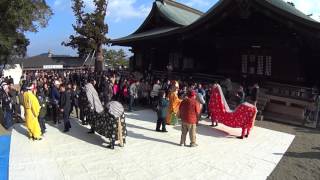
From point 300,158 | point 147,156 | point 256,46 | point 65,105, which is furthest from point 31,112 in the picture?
point 256,46

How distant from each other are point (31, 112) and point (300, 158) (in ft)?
25.8

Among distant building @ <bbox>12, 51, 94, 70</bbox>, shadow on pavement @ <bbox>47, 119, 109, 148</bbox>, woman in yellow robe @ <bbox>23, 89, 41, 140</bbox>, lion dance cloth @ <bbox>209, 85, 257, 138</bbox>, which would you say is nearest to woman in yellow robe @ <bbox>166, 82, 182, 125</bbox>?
lion dance cloth @ <bbox>209, 85, 257, 138</bbox>

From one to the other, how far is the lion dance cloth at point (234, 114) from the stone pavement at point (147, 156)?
0.42 m

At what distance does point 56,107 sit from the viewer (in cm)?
1263

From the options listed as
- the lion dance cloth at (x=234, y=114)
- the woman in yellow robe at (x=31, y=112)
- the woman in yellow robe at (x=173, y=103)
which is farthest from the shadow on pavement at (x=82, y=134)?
the lion dance cloth at (x=234, y=114)

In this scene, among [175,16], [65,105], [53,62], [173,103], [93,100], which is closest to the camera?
[93,100]

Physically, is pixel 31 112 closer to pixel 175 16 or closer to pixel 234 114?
pixel 234 114

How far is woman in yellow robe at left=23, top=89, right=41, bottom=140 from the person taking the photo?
10632mm

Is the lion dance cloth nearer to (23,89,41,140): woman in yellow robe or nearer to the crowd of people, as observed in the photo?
the crowd of people

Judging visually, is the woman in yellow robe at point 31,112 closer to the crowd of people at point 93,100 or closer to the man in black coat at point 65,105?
the crowd of people at point 93,100

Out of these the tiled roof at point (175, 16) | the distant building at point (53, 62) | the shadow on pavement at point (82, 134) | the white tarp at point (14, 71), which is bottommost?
the shadow on pavement at point (82, 134)

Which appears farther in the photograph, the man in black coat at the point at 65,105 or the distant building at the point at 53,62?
the distant building at the point at 53,62

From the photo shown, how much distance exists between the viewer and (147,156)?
369 inches

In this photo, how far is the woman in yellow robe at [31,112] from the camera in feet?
34.9
